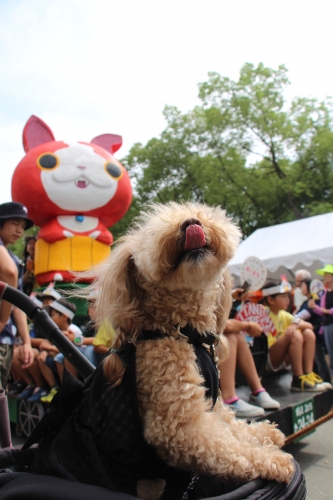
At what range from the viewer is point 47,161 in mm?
7016

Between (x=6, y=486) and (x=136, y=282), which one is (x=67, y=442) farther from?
(x=136, y=282)

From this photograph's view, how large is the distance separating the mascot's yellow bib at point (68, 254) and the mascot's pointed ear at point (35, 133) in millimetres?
1835

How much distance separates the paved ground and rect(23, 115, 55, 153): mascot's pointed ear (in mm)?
6217

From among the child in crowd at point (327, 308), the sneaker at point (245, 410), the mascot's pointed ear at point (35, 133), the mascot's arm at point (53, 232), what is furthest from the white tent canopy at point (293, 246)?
the sneaker at point (245, 410)

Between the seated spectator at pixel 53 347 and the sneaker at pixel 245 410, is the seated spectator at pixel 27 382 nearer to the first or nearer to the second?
the seated spectator at pixel 53 347

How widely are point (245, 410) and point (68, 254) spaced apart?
4.59 metres

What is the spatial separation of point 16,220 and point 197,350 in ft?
6.37

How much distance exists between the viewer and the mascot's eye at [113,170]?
7324 mm

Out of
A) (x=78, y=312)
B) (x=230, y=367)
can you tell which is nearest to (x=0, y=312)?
(x=230, y=367)

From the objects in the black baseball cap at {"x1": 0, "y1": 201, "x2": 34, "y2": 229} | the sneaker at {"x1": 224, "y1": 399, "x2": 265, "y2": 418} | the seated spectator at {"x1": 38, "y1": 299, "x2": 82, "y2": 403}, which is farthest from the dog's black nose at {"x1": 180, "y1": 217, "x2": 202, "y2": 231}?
the seated spectator at {"x1": 38, "y1": 299, "x2": 82, "y2": 403}

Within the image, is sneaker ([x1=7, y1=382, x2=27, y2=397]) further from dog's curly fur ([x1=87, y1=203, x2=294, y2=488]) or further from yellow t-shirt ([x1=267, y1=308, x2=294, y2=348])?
dog's curly fur ([x1=87, y1=203, x2=294, y2=488])

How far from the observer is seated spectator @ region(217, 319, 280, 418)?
10.1ft

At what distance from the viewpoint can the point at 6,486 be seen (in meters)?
1.31

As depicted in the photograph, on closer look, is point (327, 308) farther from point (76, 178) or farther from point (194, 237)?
point (194, 237)
